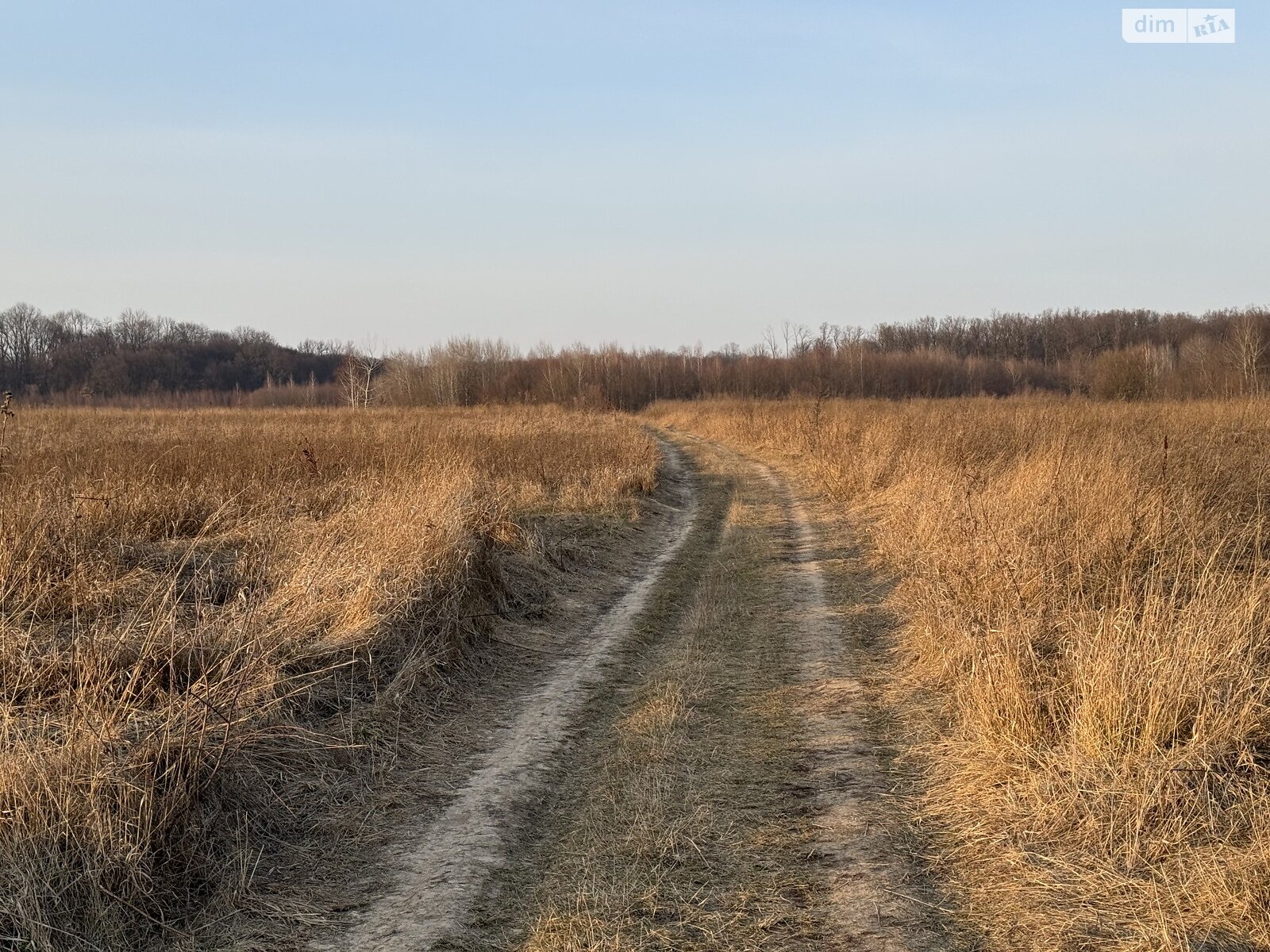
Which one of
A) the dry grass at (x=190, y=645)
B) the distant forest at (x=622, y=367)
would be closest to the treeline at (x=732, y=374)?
the distant forest at (x=622, y=367)

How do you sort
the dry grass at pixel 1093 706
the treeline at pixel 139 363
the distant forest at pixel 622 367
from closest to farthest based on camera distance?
1. the dry grass at pixel 1093 706
2. the distant forest at pixel 622 367
3. the treeline at pixel 139 363

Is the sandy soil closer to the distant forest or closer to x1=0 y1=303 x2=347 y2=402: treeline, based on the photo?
the distant forest

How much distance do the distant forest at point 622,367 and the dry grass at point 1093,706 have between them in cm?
3099

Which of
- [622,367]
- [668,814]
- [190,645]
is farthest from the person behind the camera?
[622,367]

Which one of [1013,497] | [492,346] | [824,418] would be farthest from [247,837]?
[492,346]

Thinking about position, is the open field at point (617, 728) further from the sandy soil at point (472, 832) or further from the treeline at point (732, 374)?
the treeline at point (732, 374)

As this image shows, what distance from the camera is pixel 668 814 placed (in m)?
4.31

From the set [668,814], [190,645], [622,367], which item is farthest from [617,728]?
[622,367]

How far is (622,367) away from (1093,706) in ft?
228

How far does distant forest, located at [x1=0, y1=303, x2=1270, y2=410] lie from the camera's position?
5700 centimetres

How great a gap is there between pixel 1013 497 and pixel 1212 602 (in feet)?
14.4

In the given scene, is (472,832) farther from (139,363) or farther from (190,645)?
(139,363)

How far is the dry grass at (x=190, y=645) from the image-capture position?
3336 mm

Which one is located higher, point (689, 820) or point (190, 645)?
point (190, 645)
